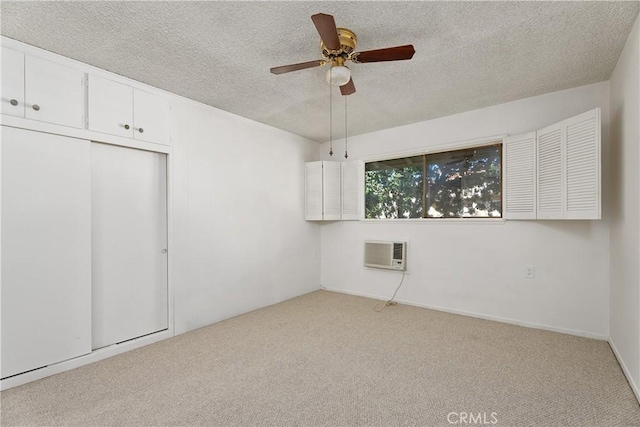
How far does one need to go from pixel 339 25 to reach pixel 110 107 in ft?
6.68

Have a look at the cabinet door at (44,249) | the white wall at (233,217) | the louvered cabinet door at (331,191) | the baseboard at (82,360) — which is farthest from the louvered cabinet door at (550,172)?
the cabinet door at (44,249)

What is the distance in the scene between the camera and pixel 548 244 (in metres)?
2.97

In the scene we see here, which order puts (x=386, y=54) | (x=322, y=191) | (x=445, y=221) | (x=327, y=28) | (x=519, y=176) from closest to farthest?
(x=327, y=28), (x=386, y=54), (x=519, y=176), (x=445, y=221), (x=322, y=191)

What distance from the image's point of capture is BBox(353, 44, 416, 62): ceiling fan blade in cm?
178

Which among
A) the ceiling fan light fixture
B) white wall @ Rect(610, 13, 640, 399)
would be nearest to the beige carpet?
white wall @ Rect(610, 13, 640, 399)

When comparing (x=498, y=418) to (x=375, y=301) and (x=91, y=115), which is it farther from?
(x=91, y=115)

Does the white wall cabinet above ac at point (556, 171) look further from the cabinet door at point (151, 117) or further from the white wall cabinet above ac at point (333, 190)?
the cabinet door at point (151, 117)

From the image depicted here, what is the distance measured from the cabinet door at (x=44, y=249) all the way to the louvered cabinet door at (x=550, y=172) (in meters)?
4.05

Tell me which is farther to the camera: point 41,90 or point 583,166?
point 583,166

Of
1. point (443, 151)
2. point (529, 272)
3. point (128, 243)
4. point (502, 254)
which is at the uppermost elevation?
point (443, 151)

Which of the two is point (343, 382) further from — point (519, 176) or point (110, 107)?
point (110, 107)

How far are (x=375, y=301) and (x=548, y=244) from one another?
209 cm

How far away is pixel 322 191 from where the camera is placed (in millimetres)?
4383

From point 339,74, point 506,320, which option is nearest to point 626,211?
point 506,320
